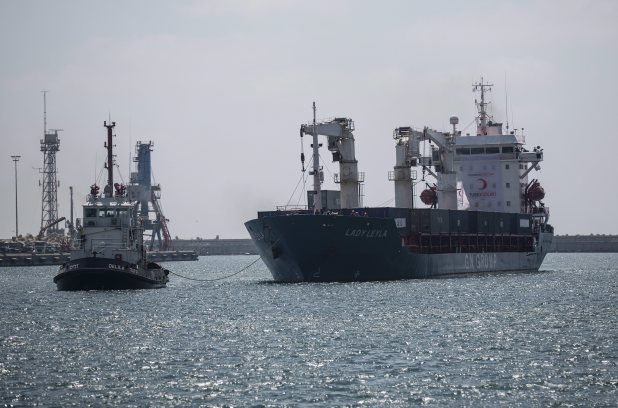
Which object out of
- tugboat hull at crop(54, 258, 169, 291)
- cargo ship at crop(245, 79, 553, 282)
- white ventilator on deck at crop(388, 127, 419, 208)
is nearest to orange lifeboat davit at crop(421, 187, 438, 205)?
cargo ship at crop(245, 79, 553, 282)

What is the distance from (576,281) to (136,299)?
41.3 metres

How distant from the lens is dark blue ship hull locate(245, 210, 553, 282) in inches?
2899

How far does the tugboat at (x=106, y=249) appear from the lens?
2776 inches

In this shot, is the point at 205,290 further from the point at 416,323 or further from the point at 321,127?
the point at 416,323

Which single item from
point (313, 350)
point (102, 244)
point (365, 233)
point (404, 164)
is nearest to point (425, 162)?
point (404, 164)

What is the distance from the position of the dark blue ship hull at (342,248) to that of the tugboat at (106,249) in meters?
8.63

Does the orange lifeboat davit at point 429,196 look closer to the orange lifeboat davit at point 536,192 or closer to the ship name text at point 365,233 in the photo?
the orange lifeboat davit at point 536,192

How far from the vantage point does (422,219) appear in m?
87.0

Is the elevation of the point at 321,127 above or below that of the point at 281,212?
above

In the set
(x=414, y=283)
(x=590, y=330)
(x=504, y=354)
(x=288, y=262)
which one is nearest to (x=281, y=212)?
(x=288, y=262)

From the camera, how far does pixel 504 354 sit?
1587 inches

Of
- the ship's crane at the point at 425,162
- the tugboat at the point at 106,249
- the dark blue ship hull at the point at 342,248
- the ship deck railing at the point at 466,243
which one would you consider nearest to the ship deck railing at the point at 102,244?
the tugboat at the point at 106,249

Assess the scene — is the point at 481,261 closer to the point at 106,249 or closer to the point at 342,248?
the point at 342,248

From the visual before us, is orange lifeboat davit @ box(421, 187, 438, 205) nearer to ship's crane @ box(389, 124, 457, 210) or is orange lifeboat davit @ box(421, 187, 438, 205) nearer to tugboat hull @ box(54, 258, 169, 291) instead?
ship's crane @ box(389, 124, 457, 210)
